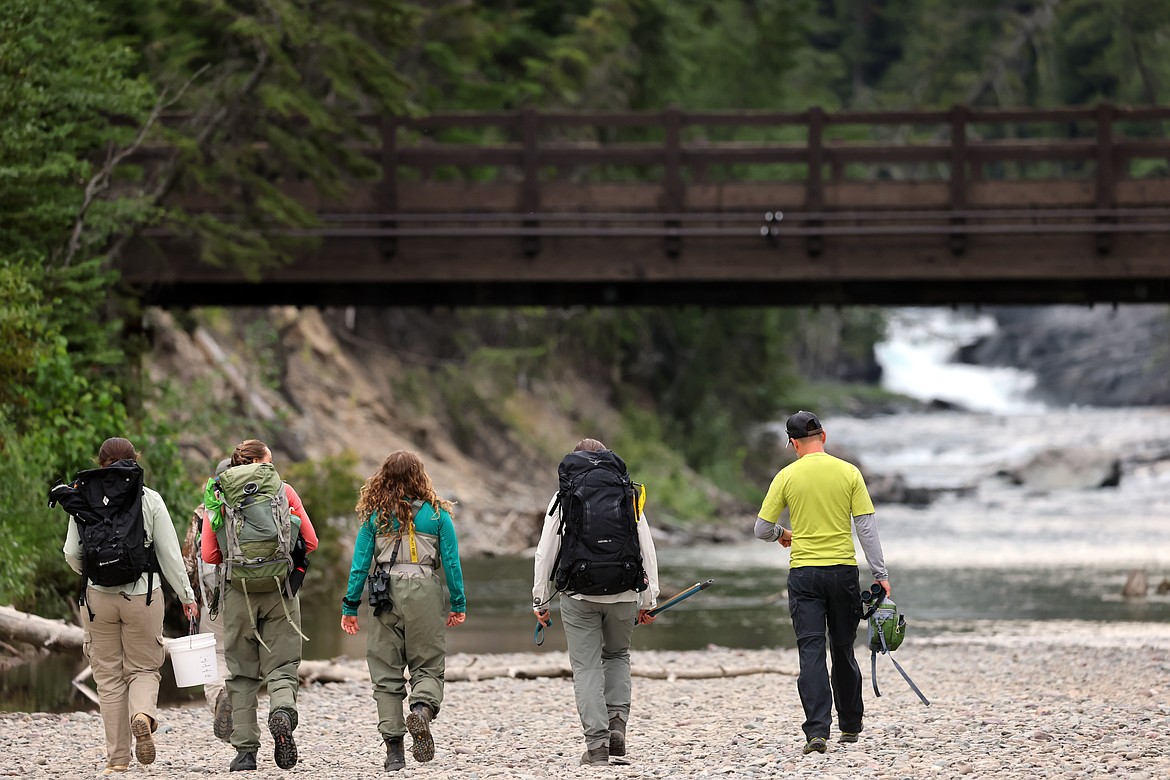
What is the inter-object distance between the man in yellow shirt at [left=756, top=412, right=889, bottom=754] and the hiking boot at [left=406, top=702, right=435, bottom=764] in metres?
2.01

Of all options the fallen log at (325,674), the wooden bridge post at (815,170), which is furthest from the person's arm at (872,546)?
the wooden bridge post at (815,170)

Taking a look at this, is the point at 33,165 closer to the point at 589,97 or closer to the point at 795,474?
the point at 795,474

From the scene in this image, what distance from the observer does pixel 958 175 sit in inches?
875

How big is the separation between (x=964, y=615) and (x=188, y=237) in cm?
1058

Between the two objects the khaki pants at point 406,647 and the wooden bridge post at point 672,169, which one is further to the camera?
the wooden bridge post at point 672,169

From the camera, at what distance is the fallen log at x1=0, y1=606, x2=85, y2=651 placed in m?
12.8

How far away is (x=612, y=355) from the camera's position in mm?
45625

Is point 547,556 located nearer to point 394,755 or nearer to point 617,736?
point 617,736

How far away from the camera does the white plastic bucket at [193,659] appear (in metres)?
8.92

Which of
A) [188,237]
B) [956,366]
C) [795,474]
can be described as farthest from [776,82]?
[795,474]

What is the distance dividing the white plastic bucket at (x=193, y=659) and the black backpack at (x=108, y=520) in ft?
1.54

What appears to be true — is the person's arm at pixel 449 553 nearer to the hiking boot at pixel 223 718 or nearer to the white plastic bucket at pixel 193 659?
the white plastic bucket at pixel 193 659

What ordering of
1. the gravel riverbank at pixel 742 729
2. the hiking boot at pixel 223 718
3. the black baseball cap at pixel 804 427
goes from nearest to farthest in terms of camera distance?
the gravel riverbank at pixel 742 729, the black baseball cap at pixel 804 427, the hiking boot at pixel 223 718

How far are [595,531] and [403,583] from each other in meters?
1.04
